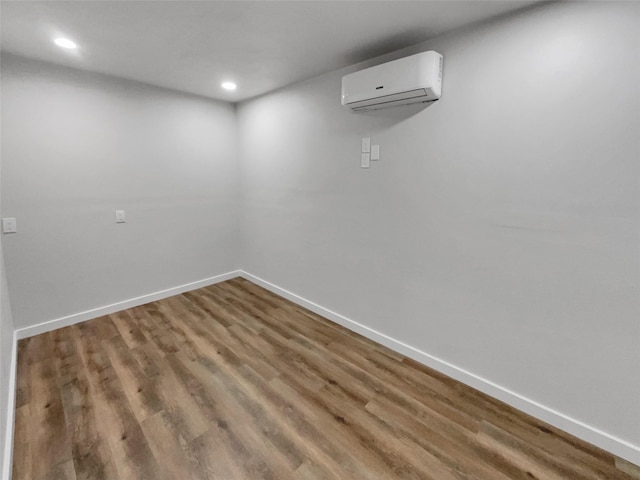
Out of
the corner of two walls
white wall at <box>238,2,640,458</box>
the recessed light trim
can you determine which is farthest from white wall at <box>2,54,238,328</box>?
white wall at <box>238,2,640,458</box>

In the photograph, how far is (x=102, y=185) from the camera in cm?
277

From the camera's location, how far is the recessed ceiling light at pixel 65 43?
1939mm

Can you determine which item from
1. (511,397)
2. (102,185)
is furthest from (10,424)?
(511,397)

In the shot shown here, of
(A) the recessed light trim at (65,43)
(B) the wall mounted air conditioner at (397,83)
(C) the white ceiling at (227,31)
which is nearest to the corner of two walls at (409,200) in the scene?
(B) the wall mounted air conditioner at (397,83)

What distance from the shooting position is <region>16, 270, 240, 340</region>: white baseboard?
8.39 ft

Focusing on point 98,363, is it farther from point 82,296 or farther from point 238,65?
point 238,65

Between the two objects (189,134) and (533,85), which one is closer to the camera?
(533,85)

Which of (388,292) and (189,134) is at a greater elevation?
(189,134)

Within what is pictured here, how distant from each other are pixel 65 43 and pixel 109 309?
2.31 metres

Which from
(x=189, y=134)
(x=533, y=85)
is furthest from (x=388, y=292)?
(x=189, y=134)

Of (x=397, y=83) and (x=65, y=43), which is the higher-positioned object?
(x=65, y=43)

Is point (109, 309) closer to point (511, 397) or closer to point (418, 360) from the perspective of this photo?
point (418, 360)

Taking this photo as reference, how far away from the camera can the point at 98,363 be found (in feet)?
7.19

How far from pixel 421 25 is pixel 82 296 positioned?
141 inches
